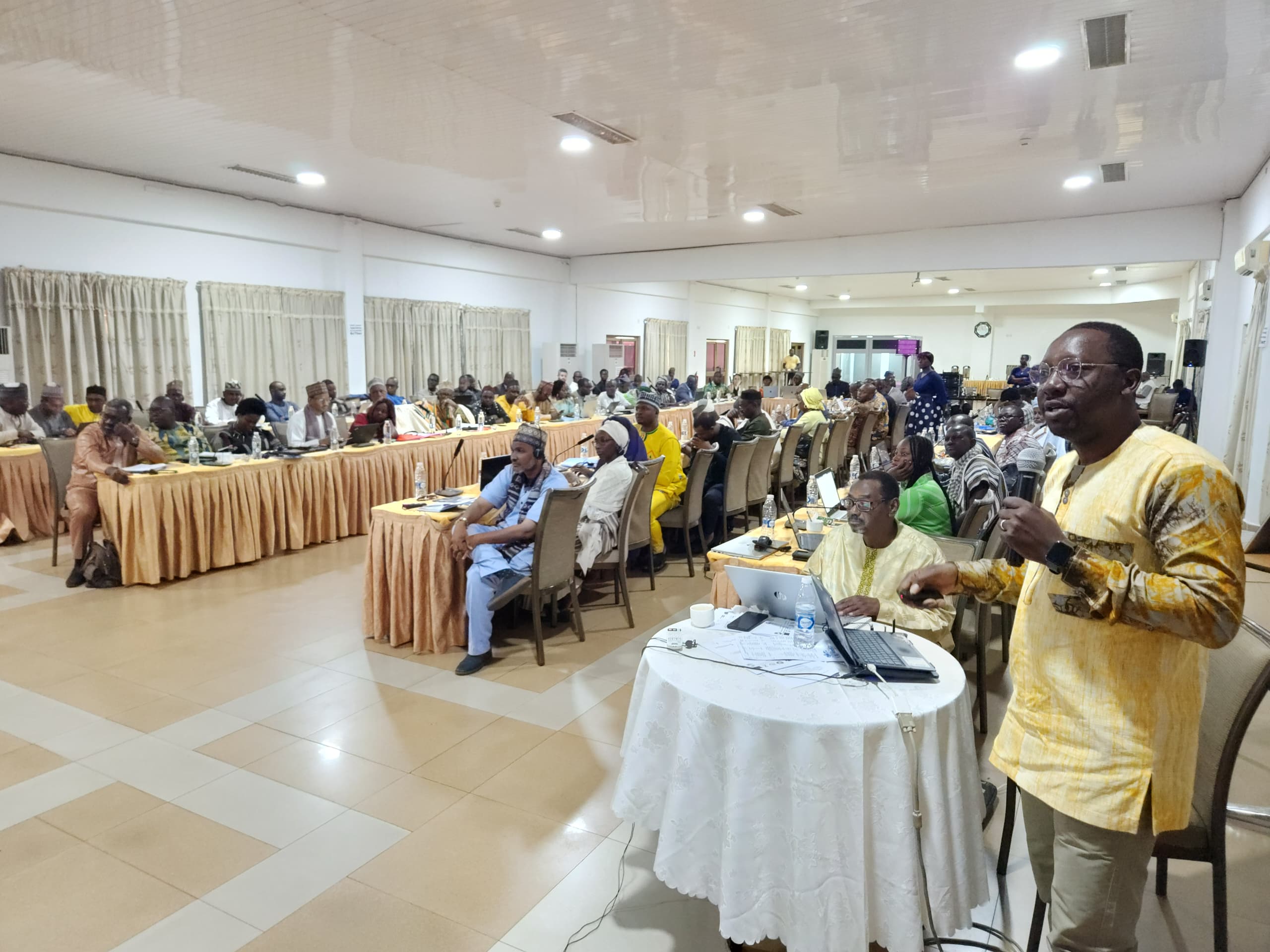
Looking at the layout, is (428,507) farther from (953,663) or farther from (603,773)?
(953,663)

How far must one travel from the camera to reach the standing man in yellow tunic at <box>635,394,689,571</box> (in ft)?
17.9

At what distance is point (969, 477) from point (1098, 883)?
9.65ft

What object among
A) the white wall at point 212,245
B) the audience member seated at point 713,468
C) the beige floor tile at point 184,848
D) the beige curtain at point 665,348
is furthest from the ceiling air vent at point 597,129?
the beige curtain at point 665,348

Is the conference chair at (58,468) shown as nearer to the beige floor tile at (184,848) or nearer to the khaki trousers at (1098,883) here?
the beige floor tile at (184,848)

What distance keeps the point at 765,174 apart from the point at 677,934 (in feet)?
21.6

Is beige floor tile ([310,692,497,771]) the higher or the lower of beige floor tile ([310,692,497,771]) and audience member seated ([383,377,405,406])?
the lower

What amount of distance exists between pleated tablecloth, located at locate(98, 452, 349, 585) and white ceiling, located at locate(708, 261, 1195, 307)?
9.11 meters

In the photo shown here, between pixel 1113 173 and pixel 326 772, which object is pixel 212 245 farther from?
pixel 1113 173

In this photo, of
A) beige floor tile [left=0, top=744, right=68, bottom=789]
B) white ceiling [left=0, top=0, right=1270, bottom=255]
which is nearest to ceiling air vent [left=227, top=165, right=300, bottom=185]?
white ceiling [left=0, top=0, right=1270, bottom=255]

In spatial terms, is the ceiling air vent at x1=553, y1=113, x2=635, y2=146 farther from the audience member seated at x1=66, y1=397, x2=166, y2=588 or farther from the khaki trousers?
the khaki trousers

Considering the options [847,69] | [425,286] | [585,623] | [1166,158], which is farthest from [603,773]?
[425,286]

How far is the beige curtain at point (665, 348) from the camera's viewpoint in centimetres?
1648

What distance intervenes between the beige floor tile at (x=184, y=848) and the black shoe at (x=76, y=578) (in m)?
3.19

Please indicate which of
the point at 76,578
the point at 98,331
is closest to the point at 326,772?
the point at 76,578
